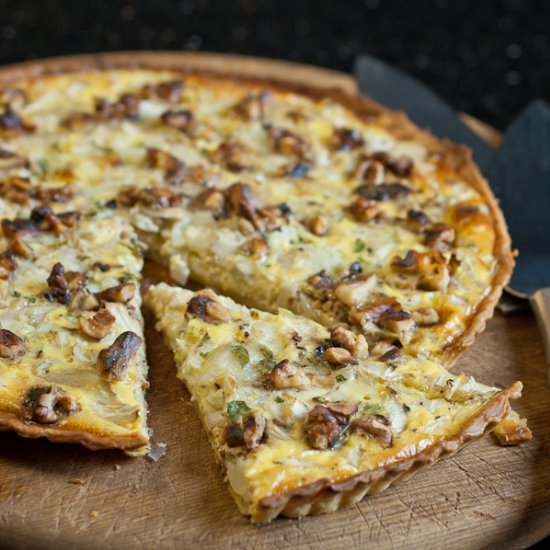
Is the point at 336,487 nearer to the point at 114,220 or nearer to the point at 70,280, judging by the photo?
the point at 70,280

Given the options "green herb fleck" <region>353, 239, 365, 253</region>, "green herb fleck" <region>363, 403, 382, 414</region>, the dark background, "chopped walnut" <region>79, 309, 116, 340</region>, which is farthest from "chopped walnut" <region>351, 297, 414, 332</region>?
the dark background

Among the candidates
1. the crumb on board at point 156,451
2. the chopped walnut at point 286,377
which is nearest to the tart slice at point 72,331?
the crumb on board at point 156,451

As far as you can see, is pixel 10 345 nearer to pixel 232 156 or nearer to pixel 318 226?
pixel 318 226

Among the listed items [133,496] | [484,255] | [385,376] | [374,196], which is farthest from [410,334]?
[133,496]

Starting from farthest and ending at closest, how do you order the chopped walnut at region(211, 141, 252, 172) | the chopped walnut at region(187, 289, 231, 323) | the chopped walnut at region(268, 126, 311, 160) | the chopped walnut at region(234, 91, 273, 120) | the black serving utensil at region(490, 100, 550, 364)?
the chopped walnut at region(234, 91, 273, 120)
the chopped walnut at region(268, 126, 311, 160)
the chopped walnut at region(211, 141, 252, 172)
the black serving utensil at region(490, 100, 550, 364)
the chopped walnut at region(187, 289, 231, 323)

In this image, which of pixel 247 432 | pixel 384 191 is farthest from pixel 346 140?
pixel 247 432

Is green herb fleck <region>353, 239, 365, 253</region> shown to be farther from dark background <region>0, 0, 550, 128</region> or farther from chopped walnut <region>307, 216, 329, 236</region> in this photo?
dark background <region>0, 0, 550, 128</region>

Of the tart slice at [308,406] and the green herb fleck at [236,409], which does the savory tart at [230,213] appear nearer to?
the tart slice at [308,406]
